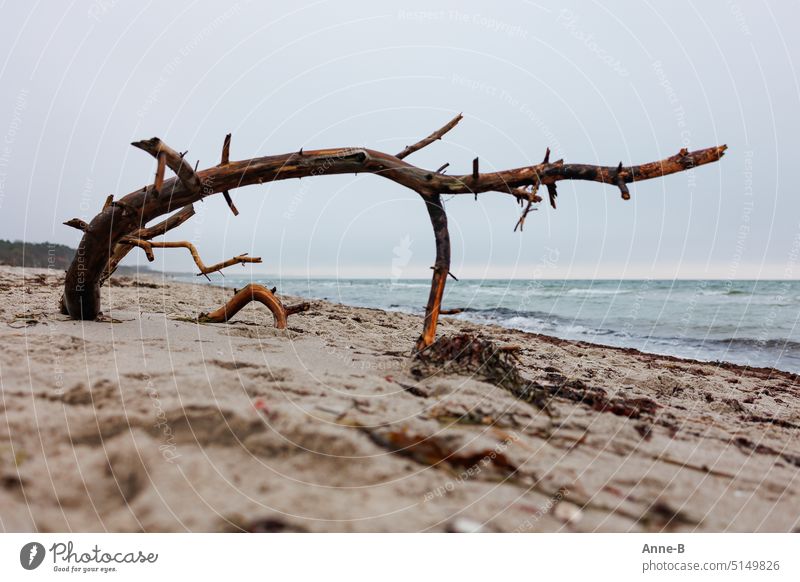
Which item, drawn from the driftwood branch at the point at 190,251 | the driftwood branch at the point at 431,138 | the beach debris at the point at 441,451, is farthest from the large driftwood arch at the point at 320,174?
the beach debris at the point at 441,451

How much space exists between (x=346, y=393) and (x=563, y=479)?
3.80 feet

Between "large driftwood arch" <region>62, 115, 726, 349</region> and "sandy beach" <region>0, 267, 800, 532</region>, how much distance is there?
49.7 inches

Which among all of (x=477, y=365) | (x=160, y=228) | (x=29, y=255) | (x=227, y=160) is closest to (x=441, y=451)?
(x=477, y=365)

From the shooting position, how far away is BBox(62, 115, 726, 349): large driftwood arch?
3682mm

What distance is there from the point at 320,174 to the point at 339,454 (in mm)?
2671

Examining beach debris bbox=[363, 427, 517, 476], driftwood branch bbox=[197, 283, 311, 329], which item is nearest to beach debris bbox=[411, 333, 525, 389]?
beach debris bbox=[363, 427, 517, 476]

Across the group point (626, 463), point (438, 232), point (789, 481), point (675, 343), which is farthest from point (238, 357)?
point (675, 343)

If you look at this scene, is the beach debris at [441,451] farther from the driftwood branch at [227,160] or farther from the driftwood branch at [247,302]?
the driftwood branch at [247,302]

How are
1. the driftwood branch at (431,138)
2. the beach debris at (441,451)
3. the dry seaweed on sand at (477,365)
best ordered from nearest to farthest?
the beach debris at (441,451), the dry seaweed on sand at (477,365), the driftwood branch at (431,138)

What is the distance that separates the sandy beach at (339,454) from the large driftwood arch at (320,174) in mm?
1263

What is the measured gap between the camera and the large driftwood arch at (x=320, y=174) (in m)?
3.68

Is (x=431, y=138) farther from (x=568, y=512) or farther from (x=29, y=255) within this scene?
(x=29, y=255)
